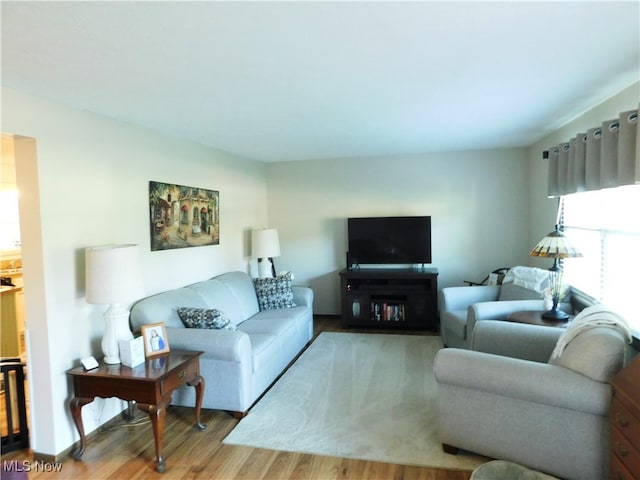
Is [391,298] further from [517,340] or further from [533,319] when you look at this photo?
[517,340]

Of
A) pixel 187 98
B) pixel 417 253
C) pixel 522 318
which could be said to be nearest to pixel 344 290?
pixel 417 253

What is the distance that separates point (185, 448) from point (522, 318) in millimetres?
2734

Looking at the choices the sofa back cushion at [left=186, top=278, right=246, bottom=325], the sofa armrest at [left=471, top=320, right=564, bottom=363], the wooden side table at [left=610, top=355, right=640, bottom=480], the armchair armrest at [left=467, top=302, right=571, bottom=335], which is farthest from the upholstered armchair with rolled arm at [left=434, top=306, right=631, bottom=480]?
the sofa back cushion at [left=186, top=278, right=246, bottom=325]

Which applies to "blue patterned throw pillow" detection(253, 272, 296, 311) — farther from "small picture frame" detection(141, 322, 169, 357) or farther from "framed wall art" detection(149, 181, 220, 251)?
"small picture frame" detection(141, 322, 169, 357)

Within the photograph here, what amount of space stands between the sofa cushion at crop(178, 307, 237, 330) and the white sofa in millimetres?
68

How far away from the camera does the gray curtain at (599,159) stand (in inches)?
90.9

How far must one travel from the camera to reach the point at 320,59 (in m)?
1.96

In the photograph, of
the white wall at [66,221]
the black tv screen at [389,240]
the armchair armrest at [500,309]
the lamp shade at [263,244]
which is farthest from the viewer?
the black tv screen at [389,240]

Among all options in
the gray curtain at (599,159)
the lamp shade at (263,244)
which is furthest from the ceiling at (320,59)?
the lamp shade at (263,244)

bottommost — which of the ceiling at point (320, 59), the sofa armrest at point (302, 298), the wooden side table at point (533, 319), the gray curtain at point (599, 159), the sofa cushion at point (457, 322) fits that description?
the sofa cushion at point (457, 322)

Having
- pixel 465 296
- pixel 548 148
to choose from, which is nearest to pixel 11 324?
pixel 465 296

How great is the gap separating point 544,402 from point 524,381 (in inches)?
→ 5.3

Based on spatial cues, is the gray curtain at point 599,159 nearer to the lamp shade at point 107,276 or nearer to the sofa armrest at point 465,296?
the sofa armrest at point 465,296

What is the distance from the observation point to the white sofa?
111 inches
